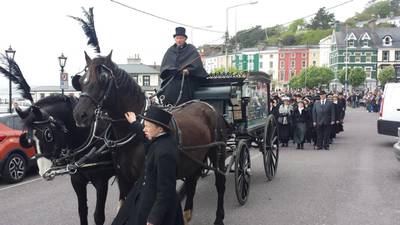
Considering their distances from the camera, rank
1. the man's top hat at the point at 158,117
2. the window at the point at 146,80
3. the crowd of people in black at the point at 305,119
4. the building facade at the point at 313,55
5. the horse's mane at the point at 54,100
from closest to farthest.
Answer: the man's top hat at the point at 158,117 → the horse's mane at the point at 54,100 → the crowd of people in black at the point at 305,119 → the window at the point at 146,80 → the building facade at the point at 313,55

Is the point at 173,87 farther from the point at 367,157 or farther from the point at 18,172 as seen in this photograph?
the point at 367,157

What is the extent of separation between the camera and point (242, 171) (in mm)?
7734

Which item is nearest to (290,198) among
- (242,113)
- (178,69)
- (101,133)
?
(242,113)

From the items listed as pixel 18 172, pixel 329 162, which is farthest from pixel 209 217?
pixel 329 162

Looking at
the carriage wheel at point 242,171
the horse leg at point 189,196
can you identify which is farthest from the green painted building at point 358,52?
the horse leg at point 189,196

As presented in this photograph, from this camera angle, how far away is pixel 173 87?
709cm

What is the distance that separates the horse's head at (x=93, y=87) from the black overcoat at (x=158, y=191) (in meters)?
0.96

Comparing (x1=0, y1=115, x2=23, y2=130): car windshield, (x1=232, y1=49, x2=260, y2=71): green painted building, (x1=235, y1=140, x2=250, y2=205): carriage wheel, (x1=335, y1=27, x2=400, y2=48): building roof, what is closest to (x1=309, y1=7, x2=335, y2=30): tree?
(x1=335, y1=27, x2=400, y2=48): building roof

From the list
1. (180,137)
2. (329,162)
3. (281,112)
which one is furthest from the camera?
(281,112)

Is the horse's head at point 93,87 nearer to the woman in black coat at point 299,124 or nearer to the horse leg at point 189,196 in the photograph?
the horse leg at point 189,196

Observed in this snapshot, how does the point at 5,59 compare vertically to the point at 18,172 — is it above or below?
above

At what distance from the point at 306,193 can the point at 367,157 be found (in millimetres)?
5990

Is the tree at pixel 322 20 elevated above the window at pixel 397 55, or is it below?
above

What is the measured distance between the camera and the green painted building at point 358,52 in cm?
9456
